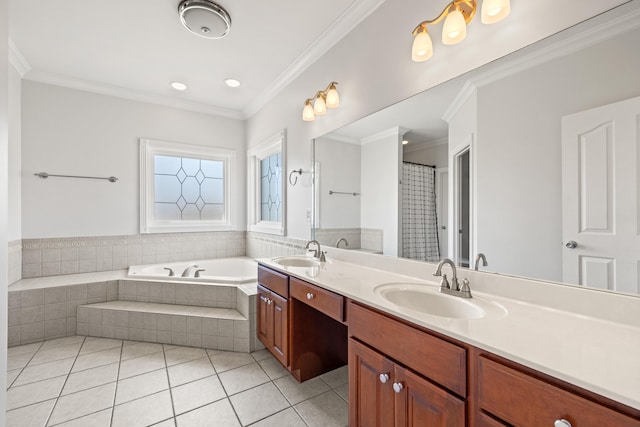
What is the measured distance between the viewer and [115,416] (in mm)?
1582

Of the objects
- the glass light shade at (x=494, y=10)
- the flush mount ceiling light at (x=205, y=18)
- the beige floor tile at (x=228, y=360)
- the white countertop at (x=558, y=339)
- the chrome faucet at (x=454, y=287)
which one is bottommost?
the beige floor tile at (x=228, y=360)

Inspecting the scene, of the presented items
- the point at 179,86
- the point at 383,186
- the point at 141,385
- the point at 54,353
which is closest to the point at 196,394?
the point at 141,385

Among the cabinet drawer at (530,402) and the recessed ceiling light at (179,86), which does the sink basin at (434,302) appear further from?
the recessed ceiling light at (179,86)

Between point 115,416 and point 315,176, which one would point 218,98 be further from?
point 115,416

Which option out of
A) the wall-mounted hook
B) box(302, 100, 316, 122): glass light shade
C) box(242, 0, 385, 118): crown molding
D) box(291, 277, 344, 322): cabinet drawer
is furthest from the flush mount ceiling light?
box(291, 277, 344, 322): cabinet drawer

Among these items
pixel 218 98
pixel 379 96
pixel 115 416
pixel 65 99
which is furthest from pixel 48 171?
pixel 379 96

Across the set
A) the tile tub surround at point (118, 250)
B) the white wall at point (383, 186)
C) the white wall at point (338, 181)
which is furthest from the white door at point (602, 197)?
the tile tub surround at point (118, 250)

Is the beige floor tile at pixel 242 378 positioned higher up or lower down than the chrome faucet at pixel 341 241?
lower down

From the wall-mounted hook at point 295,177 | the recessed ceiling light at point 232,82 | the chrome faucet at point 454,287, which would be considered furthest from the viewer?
the recessed ceiling light at point 232,82

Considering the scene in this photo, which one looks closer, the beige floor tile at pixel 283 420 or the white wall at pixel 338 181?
the beige floor tile at pixel 283 420

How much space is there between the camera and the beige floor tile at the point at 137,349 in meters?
2.28

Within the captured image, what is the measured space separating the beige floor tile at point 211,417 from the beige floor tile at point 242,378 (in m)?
0.14

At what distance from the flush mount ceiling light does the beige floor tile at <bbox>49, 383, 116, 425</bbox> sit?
2.58 m

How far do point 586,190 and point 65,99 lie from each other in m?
4.31
